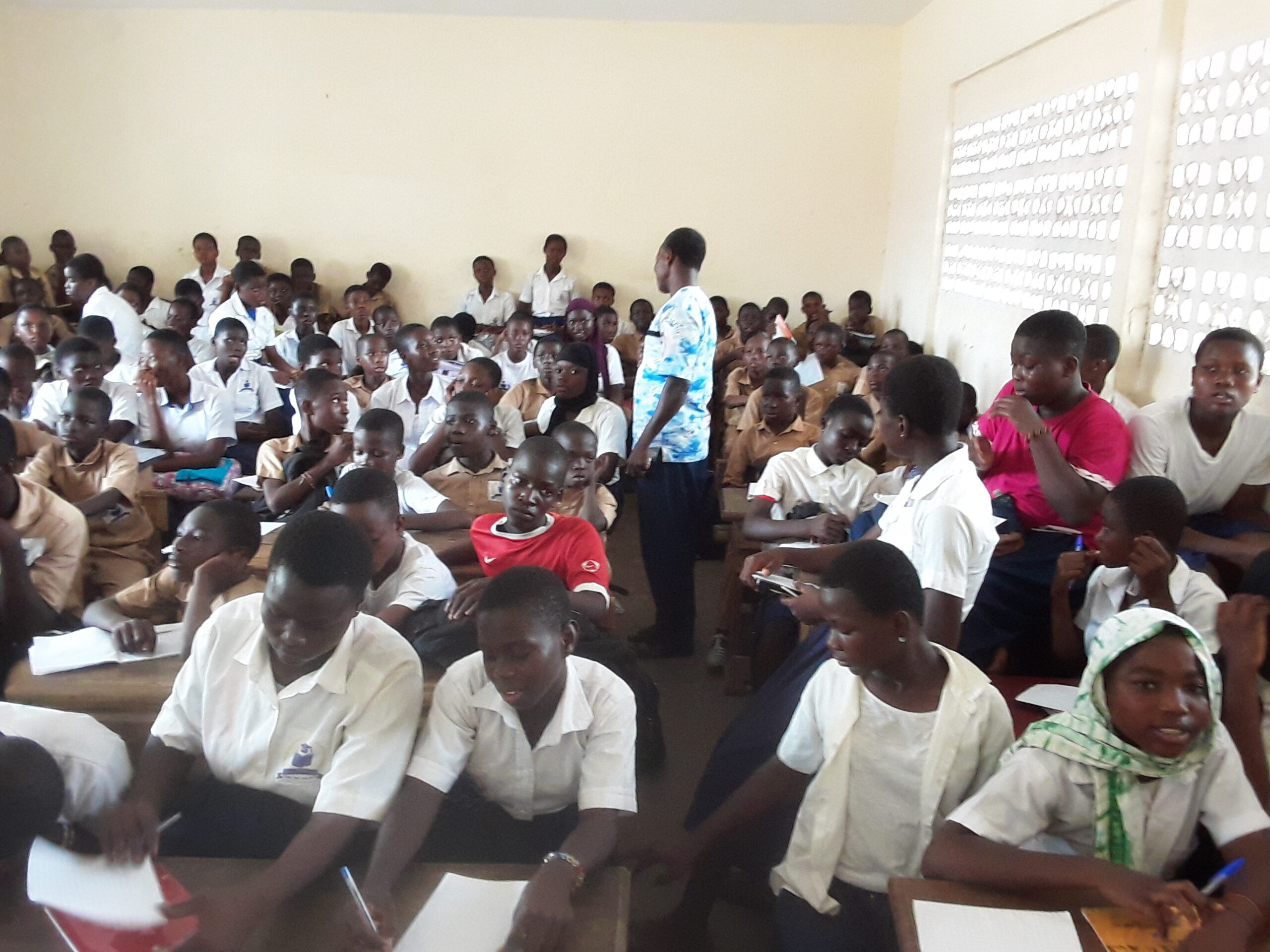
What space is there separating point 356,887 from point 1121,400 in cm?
274

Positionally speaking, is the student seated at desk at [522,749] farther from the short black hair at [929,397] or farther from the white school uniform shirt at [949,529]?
the short black hair at [929,397]

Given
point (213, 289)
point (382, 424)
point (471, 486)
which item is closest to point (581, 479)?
point (471, 486)

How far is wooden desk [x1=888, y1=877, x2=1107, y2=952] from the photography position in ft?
3.87

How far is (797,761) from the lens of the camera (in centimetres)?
154

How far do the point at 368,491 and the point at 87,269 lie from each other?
18.6 ft

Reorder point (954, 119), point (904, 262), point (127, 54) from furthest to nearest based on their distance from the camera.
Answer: point (127, 54) < point (904, 262) < point (954, 119)

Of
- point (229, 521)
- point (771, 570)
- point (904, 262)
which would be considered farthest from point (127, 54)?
point (771, 570)

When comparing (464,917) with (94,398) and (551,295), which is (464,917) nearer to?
(94,398)

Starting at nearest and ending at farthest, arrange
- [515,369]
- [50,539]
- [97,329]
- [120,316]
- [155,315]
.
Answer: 1. [50,539]
2. [97,329]
3. [515,369]
4. [120,316]
5. [155,315]

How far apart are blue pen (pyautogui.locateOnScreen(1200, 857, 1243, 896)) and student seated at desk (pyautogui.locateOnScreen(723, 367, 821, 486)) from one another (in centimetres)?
266

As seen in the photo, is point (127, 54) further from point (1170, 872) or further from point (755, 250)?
point (1170, 872)

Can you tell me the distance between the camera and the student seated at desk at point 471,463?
3.08 meters

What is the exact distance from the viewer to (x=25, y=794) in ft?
4.23

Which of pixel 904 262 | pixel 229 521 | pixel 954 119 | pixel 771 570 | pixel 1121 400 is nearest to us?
pixel 229 521
